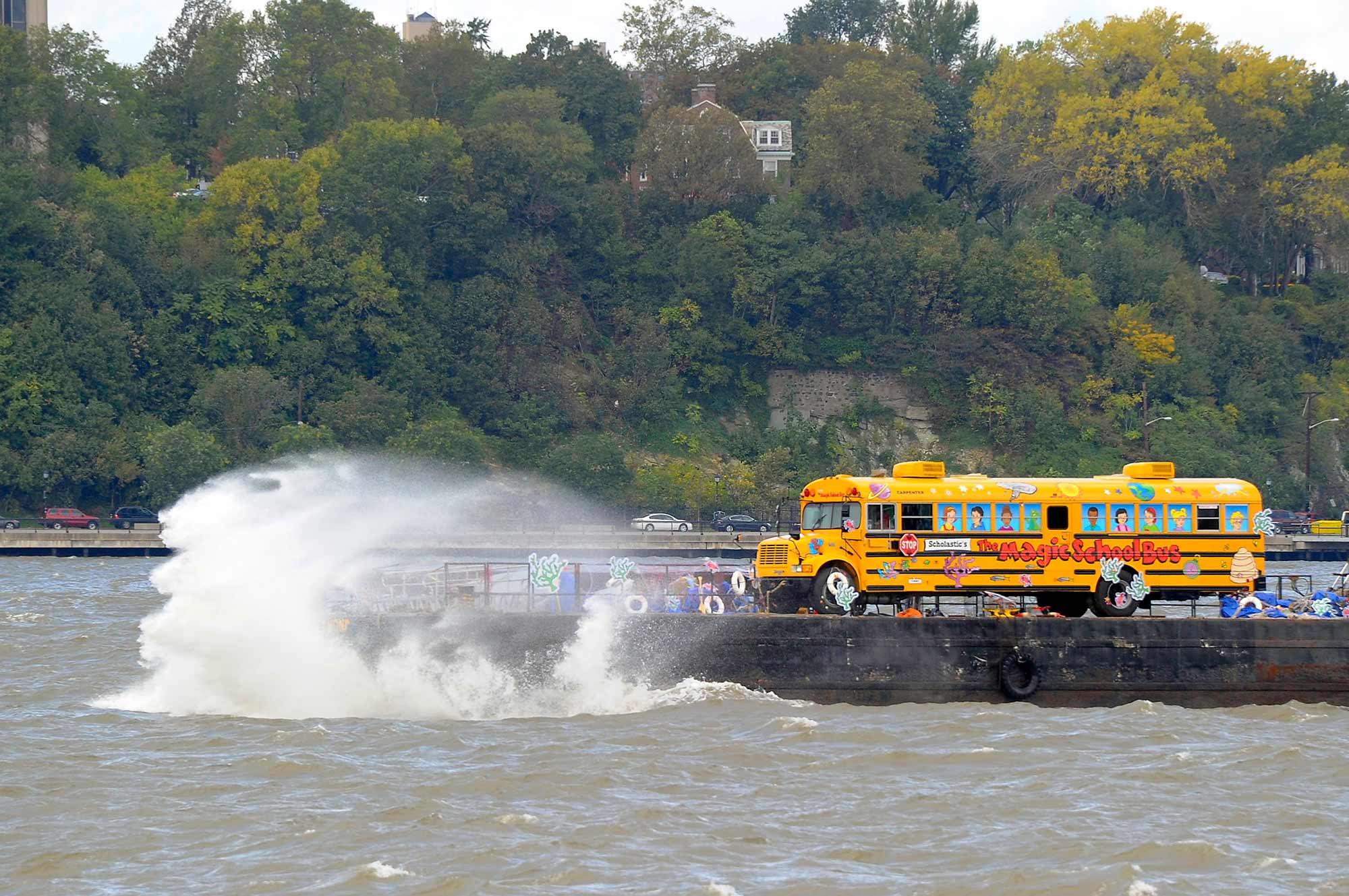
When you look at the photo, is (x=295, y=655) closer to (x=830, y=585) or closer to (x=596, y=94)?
(x=830, y=585)

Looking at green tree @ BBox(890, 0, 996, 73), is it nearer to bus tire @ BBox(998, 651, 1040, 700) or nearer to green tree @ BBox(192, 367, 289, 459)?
green tree @ BBox(192, 367, 289, 459)

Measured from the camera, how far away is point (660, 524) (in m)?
93.1

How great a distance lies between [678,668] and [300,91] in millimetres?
96576

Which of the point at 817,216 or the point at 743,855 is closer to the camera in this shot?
the point at 743,855

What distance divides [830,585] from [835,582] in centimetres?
13

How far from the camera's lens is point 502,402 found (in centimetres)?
10281

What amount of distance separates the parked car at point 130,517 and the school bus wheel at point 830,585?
65.2 metres

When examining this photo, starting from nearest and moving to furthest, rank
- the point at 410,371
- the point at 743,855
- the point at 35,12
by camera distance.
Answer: the point at 743,855 < the point at 410,371 < the point at 35,12

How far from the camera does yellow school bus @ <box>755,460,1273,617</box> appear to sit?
3416 cm

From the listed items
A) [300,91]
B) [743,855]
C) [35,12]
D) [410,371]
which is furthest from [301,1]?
[743,855]

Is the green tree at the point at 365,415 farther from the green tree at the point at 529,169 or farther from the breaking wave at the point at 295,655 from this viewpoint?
the breaking wave at the point at 295,655

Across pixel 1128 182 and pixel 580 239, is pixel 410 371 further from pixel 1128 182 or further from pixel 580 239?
pixel 1128 182

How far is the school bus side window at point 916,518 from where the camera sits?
1344 inches

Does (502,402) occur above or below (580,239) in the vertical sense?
below
